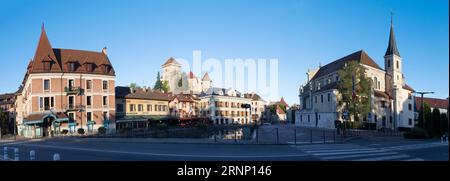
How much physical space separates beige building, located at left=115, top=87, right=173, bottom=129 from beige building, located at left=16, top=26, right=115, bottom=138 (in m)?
4.25

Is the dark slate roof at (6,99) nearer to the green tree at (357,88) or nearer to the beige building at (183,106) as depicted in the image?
the beige building at (183,106)

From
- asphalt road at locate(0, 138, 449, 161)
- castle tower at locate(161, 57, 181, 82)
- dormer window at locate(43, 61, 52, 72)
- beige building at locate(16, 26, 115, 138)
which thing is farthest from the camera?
castle tower at locate(161, 57, 181, 82)

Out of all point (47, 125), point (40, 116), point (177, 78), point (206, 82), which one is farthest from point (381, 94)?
point (206, 82)

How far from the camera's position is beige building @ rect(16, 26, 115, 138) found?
37.6 m

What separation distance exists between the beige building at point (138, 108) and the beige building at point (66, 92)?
4.25 m

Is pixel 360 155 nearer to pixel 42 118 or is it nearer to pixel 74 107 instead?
pixel 74 107

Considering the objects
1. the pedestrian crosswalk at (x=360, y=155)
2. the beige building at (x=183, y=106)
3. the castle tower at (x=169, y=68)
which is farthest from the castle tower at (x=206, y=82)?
the pedestrian crosswalk at (x=360, y=155)

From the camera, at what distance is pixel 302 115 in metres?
62.0

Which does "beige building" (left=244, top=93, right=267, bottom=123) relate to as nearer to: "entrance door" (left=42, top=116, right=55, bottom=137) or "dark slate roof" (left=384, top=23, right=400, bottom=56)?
"dark slate roof" (left=384, top=23, right=400, bottom=56)

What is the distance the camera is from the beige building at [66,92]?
37.6 metres

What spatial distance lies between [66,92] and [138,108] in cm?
1460

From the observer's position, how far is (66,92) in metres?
39.1

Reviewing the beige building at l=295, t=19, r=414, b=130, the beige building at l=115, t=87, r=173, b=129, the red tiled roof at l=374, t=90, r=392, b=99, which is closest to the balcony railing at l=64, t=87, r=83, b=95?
the beige building at l=115, t=87, r=173, b=129
